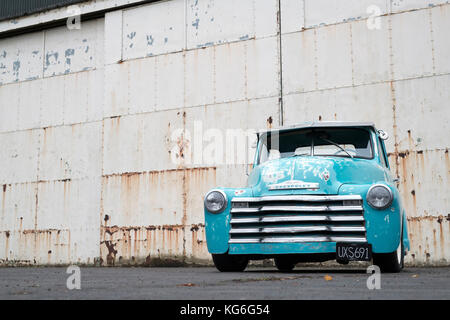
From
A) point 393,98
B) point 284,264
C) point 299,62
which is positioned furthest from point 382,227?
point 299,62

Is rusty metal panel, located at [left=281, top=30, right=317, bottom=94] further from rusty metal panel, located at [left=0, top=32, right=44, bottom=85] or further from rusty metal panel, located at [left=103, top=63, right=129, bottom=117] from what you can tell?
rusty metal panel, located at [left=0, top=32, right=44, bottom=85]

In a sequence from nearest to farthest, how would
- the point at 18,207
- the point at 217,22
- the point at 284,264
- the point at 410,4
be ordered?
the point at 284,264
the point at 410,4
the point at 217,22
the point at 18,207

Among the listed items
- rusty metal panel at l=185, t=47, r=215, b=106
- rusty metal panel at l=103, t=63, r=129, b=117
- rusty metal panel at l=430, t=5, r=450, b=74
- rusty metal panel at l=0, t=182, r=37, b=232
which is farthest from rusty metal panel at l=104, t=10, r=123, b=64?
rusty metal panel at l=430, t=5, r=450, b=74

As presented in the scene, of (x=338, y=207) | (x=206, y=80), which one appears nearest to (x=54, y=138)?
(x=206, y=80)

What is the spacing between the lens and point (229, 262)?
7.57 meters

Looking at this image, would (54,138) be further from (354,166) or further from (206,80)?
(354,166)

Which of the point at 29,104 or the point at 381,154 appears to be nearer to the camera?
the point at 381,154

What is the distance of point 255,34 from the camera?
1259 centimetres

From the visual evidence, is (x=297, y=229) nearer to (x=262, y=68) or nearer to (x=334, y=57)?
(x=334, y=57)

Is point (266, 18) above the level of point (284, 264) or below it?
above

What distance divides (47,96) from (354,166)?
978 cm

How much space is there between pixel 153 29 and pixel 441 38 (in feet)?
20.4

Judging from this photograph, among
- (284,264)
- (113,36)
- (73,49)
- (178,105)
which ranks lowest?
(284,264)

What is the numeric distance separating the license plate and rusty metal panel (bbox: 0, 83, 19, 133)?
1091 cm
